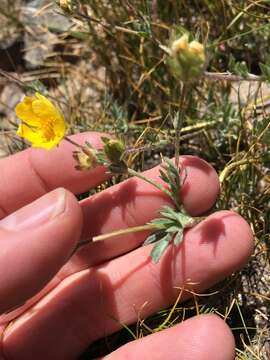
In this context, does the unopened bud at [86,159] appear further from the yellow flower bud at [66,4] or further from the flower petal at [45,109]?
the yellow flower bud at [66,4]

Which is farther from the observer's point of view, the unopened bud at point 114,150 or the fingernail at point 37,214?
the unopened bud at point 114,150

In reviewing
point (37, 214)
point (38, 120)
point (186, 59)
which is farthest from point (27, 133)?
point (186, 59)

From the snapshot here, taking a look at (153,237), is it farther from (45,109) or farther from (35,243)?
(45,109)

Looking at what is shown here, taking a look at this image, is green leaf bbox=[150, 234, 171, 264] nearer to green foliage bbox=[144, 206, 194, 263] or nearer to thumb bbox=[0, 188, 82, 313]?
green foliage bbox=[144, 206, 194, 263]

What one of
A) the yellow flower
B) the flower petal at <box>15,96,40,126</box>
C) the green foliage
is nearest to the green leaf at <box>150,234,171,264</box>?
the green foliage

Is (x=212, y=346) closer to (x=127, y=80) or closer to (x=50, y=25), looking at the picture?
(x=127, y=80)

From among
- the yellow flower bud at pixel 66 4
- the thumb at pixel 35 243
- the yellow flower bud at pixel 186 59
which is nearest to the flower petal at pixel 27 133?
the thumb at pixel 35 243
